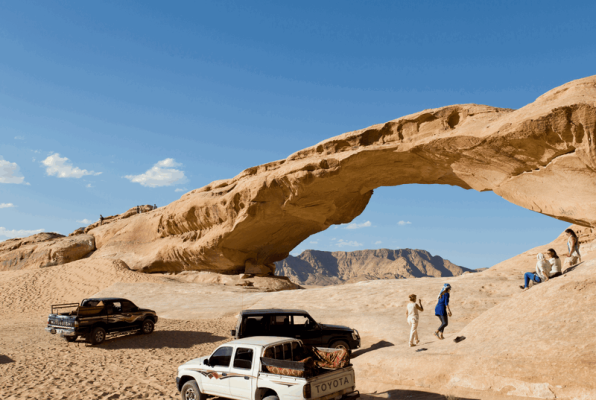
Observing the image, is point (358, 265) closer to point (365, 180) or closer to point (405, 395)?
point (365, 180)

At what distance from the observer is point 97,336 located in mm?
13648

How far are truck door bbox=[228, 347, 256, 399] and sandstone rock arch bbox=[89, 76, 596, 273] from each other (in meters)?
13.4

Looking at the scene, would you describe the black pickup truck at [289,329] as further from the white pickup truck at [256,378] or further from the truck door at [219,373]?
the truck door at [219,373]

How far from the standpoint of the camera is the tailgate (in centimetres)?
601

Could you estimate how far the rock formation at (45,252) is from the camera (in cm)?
3494

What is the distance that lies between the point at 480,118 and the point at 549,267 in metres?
8.99

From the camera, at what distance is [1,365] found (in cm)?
1064

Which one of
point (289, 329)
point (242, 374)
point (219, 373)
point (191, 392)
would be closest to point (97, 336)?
point (289, 329)

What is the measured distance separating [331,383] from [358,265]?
135129 millimetres

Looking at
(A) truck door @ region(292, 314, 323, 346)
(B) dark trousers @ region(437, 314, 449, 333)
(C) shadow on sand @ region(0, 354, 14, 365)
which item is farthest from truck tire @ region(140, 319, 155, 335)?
(B) dark trousers @ region(437, 314, 449, 333)

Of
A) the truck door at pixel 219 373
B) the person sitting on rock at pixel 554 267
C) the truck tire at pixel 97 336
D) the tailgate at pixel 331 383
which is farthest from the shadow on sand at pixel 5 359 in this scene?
the person sitting on rock at pixel 554 267

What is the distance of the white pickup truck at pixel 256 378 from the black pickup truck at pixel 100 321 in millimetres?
7222

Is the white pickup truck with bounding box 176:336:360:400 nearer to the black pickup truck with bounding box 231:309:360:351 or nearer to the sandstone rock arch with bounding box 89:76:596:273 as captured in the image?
the black pickup truck with bounding box 231:309:360:351

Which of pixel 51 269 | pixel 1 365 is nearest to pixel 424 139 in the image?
pixel 1 365
